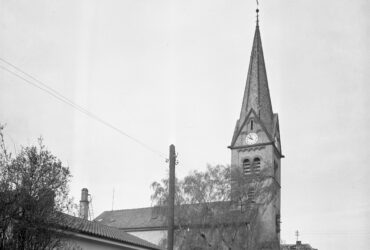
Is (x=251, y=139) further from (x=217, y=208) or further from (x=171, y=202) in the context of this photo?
(x=171, y=202)

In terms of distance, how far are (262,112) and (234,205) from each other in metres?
22.0

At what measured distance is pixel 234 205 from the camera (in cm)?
3675

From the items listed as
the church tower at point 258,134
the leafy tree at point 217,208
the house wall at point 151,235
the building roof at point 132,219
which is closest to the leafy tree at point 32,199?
the leafy tree at point 217,208

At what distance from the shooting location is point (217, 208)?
1438 inches

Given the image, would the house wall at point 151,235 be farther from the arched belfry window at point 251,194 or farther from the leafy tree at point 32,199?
the leafy tree at point 32,199

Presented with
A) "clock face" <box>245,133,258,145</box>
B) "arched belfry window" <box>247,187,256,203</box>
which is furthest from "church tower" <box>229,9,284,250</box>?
"arched belfry window" <box>247,187,256,203</box>

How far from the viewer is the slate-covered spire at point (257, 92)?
5691cm

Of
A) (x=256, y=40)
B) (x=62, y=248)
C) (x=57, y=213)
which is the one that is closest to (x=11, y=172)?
(x=57, y=213)

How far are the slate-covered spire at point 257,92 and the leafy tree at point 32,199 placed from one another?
139 feet

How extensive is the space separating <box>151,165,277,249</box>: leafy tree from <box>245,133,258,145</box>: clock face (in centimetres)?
1588

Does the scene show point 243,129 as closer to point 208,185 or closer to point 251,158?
point 251,158

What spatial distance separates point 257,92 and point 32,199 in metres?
46.0

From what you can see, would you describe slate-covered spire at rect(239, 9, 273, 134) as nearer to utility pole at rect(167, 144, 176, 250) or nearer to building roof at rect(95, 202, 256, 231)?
building roof at rect(95, 202, 256, 231)

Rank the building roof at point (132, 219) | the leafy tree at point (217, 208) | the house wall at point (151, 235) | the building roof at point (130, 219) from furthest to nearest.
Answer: the building roof at point (130, 219) < the building roof at point (132, 219) < the house wall at point (151, 235) < the leafy tree at point (217, 208)
